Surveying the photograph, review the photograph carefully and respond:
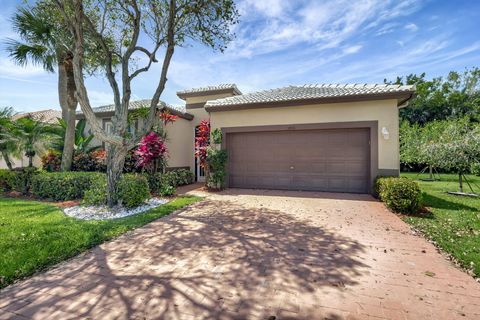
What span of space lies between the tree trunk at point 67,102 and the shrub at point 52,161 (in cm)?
96

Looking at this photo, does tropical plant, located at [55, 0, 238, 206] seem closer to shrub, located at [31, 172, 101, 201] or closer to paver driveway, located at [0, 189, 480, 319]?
shrub, located at [31, 172, 101, 201]

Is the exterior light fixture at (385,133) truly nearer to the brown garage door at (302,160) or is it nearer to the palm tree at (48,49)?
the brown garage door at (302,160)

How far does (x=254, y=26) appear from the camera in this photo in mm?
9883

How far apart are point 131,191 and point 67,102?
8.20m

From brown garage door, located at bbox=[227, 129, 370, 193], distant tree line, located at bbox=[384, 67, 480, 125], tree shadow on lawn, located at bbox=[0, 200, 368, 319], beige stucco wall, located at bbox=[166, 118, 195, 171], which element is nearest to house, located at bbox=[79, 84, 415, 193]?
brown garage door, located at bbox=[227, 129, 370, 193]

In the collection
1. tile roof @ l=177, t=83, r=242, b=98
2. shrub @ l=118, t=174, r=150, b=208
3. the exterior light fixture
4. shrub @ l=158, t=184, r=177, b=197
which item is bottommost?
shrub @ l=158, t=184, r=177, b=197

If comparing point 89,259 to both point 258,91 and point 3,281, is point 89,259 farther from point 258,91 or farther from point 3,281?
point 258,91

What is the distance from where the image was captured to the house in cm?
974

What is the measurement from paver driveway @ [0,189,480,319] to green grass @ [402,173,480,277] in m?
0.34

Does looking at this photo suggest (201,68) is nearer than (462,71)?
Yes

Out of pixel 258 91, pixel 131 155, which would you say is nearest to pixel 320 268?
pixel 131 155

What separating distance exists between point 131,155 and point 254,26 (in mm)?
8272

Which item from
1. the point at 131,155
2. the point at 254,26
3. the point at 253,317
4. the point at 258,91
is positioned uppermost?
the point at 254,26

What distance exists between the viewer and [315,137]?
10.9m
